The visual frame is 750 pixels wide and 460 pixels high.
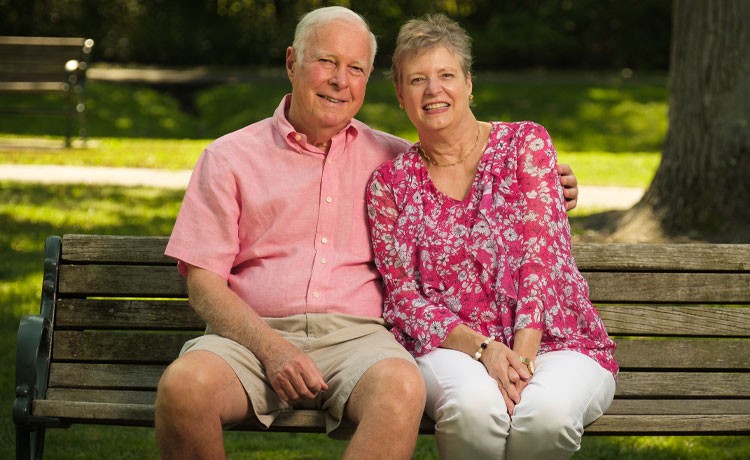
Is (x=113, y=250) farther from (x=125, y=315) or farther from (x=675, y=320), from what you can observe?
(x=675, y=320)

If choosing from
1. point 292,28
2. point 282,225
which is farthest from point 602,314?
point 292,28

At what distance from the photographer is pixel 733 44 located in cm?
818

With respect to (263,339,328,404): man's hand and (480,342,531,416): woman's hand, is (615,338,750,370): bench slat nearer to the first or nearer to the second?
(480,342,531,416): woman's hand

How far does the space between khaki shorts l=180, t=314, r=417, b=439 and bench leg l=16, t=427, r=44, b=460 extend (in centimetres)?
59

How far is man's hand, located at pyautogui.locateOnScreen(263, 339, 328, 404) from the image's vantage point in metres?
3.38

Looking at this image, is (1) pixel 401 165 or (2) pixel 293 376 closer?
(2) pixel 293 376

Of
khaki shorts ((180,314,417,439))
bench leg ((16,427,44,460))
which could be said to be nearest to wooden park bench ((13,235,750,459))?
bench leg ((16,427,44,460))

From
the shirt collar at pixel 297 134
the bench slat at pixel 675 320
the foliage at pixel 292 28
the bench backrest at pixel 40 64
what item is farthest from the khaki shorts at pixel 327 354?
the foliage at pixel 292 28

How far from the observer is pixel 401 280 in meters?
3.66

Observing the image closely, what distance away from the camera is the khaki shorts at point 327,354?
340 centimetres

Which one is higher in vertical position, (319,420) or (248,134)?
(248,134)

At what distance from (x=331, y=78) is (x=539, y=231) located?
0.86m

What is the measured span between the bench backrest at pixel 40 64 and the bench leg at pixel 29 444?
1079 cm

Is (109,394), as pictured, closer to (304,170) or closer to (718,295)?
(304,170)
